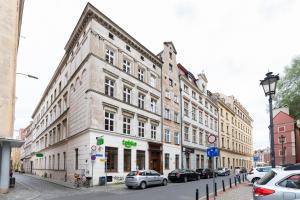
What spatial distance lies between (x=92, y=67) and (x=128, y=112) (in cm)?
641

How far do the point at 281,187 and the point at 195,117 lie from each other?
4421 centimetres

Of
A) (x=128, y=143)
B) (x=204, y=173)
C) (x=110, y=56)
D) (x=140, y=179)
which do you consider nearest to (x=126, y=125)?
(x=128, y=143)

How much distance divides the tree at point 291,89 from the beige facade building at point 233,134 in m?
26.6

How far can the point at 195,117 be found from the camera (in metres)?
51.8

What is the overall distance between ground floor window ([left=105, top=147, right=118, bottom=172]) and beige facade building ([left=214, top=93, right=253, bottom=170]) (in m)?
35.4

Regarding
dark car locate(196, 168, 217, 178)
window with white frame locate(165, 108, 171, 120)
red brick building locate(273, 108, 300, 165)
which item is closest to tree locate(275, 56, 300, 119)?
dark car locate(196, 168, 217, 178)

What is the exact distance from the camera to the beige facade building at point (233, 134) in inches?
2586

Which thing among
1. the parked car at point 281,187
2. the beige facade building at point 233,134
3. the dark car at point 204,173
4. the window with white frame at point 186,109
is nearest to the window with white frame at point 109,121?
the dark car at point 204,173

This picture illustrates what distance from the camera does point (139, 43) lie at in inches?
1419

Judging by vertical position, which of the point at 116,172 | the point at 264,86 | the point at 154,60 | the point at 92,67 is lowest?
the point at 116,172

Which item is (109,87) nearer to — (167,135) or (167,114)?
(167,114)

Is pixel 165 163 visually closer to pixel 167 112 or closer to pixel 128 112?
pixel 167 112

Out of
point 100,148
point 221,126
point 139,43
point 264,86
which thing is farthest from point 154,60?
point 221,126

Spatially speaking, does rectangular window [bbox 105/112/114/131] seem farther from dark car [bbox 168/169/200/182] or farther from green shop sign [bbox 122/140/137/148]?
dark car [bbox 168/169/200/182]
